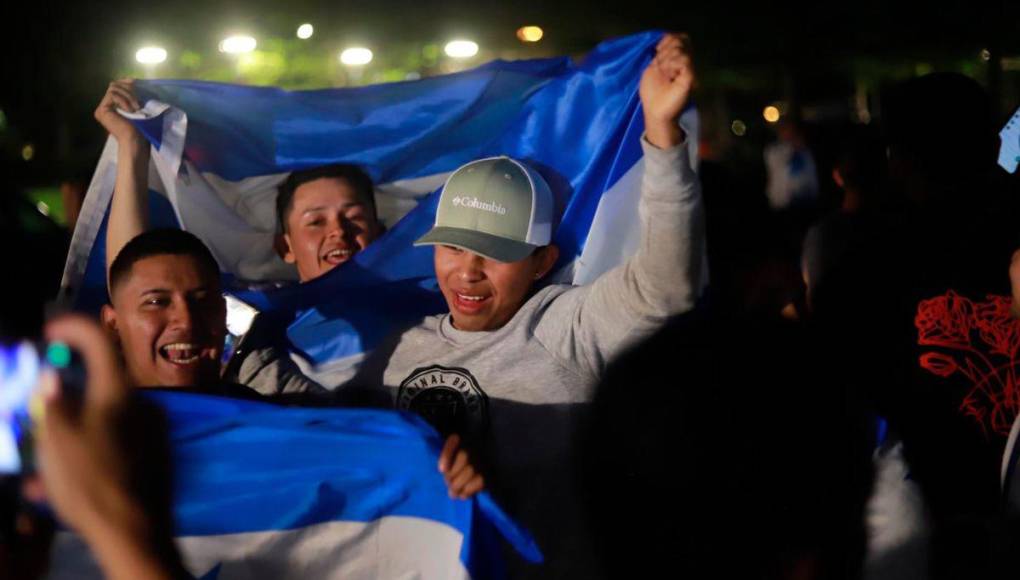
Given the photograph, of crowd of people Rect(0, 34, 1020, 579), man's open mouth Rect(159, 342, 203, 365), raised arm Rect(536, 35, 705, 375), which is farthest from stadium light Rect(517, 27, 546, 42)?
man's open mouth Rect(159, 342, 203, 365)

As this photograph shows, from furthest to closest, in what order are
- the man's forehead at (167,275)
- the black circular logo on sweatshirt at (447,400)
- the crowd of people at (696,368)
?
the man's forehead at (167,275)
the black circular logo on sweatshirt at (447,400)
the crowd of people at (696,368)

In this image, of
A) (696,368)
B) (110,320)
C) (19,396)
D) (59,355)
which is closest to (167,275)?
(110,320)

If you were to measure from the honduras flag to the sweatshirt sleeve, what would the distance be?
20.7 inches

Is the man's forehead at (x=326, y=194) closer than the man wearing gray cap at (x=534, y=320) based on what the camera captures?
No

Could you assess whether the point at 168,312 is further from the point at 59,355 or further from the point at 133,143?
the point at 59,355

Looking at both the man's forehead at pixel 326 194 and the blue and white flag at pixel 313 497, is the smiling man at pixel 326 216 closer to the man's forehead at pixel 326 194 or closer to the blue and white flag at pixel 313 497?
the man's forehead at pixel 326 194

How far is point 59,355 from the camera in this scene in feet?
5.15

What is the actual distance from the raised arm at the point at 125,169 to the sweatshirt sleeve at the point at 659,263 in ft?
6.11

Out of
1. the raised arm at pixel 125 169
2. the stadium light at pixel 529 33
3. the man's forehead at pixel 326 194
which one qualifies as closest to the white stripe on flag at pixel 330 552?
the raised arm at pixel 125 169

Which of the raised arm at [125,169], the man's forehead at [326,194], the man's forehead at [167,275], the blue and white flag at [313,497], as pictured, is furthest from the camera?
the man's forehead at [326,194]

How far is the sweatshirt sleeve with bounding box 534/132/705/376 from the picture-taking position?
3.36 meters

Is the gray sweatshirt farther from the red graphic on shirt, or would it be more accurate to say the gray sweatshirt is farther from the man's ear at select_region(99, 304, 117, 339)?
the man's ear at select_region(99, 304, 117, 339)

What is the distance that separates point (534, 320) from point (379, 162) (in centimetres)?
139

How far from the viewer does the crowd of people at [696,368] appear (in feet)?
8.35
